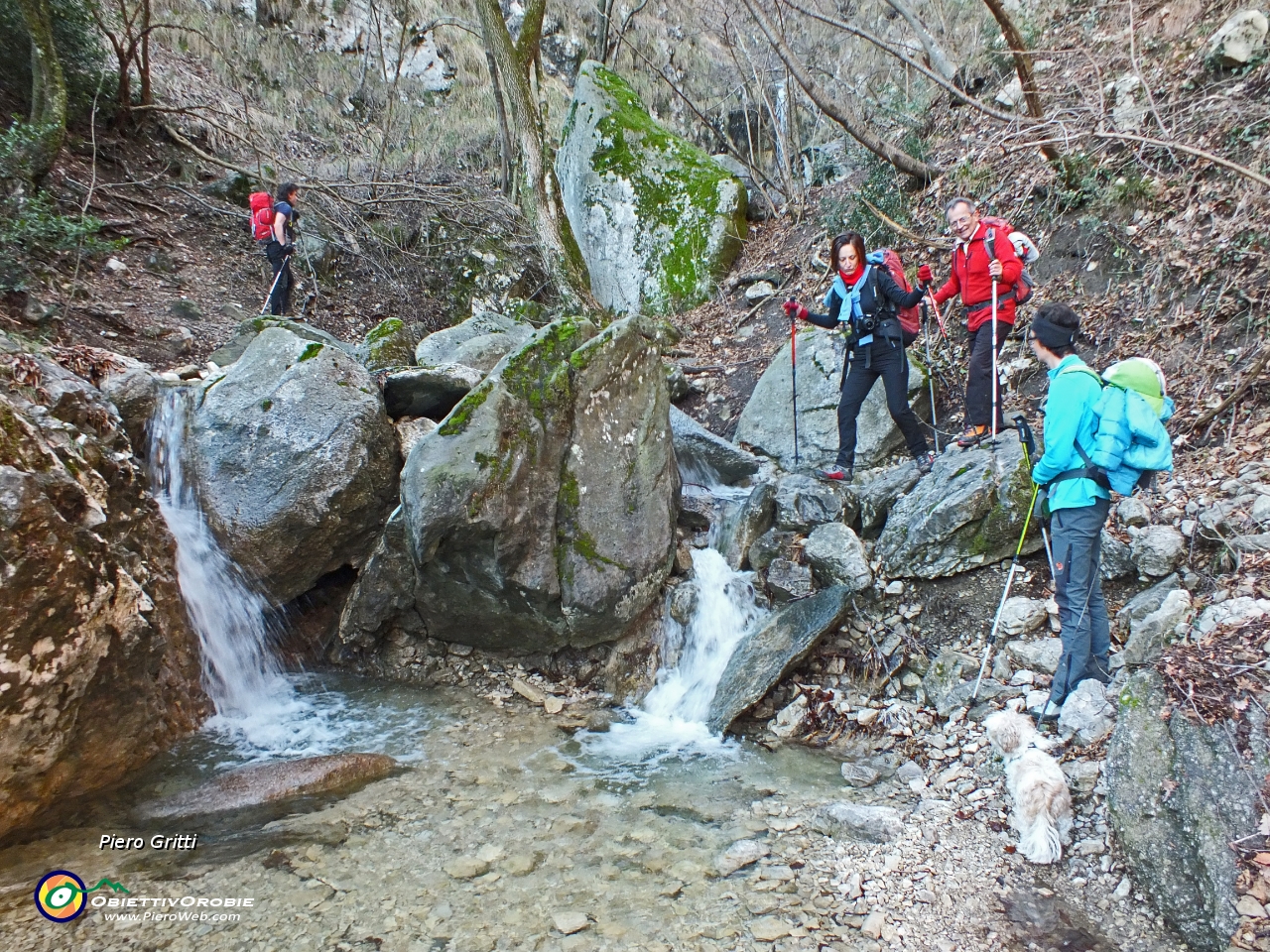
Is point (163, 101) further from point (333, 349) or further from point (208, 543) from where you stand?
point (208, 543)

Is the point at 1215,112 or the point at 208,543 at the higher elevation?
the point at 1215,112

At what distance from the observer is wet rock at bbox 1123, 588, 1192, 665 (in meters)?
3.85

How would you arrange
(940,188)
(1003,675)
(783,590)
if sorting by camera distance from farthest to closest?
(940,188)
(783,590)
(1003,675)

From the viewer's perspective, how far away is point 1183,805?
3.00 metres

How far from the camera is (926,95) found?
1140cm

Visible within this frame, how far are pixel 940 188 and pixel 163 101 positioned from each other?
12.7 m

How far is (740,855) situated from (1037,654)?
2297 mm

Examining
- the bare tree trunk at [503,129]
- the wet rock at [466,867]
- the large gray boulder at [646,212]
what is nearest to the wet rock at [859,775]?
the wet rock at [466,867]

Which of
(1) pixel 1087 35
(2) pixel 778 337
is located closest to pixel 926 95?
(1) pixel 1087 35

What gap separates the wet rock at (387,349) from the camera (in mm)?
8500

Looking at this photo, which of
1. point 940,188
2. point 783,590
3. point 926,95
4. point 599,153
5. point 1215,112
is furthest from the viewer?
point 599,153

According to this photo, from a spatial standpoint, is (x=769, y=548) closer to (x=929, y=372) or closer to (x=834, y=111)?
(x=929, y=372)

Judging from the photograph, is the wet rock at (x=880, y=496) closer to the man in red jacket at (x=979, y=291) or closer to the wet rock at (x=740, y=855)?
the man in red jacket at (x=979, y=291)

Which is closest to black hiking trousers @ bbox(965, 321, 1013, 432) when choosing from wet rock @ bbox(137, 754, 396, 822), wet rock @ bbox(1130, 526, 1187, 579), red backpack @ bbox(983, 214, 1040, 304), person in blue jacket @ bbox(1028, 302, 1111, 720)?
red backpack @ bbox(983, 214, 1040, 304)
